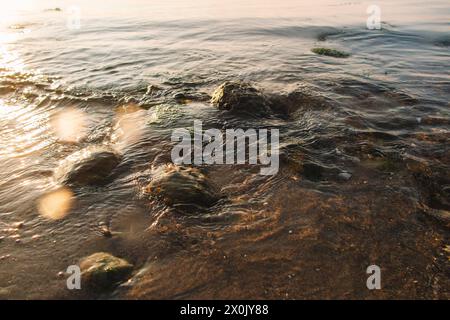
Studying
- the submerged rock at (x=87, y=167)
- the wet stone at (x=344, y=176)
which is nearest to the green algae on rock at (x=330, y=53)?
the wet stone at (x=344, y=176)

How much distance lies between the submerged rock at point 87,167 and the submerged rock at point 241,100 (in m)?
3.03

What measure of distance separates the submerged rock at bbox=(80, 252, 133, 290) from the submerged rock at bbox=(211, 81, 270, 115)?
16.0ft

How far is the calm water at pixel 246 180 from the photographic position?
4152 millimetres

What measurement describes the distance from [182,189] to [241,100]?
12.0 ft

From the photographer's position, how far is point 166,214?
16.6 ft

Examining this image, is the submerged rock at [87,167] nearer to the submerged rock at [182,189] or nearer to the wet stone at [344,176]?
the submerged rock at [182,189]

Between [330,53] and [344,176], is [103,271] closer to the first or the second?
[344,176]

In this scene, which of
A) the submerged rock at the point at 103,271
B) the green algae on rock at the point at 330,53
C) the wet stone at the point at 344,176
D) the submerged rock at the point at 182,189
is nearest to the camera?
the submerged rock at the point at 103,271

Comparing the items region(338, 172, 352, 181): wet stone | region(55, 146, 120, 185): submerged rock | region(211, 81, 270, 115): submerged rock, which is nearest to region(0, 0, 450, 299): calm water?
region(338, 172, 352, 181): wet stone

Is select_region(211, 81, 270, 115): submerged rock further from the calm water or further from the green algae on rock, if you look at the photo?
the green algae on rock

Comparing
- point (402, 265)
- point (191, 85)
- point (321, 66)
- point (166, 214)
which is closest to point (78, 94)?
point (191, 85)

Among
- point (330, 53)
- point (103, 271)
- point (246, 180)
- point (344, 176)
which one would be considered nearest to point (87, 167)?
point (103, 271)

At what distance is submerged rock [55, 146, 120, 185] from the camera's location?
5.84 meters

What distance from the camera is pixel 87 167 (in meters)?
5.97
